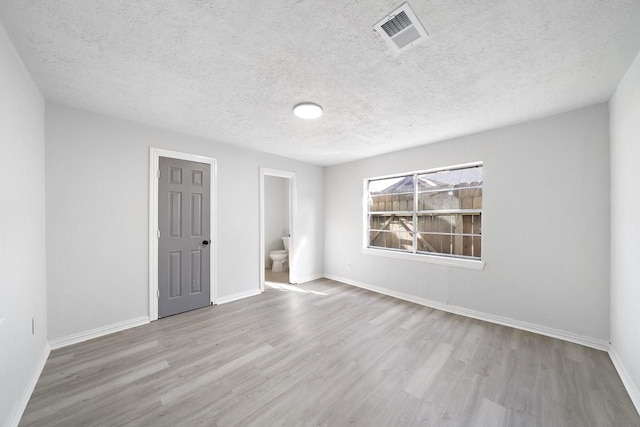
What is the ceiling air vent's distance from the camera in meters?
1.37

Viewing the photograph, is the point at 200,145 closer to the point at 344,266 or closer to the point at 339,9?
the point at 339,9

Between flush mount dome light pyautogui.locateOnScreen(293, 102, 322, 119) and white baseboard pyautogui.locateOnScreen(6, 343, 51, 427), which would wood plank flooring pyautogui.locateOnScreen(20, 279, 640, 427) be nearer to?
white baseboard pyautogui.locateOnScreen(6, 343, 51, 427)

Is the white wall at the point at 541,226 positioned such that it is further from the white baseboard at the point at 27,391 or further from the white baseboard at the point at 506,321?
the white baseboard at the point at 27,391

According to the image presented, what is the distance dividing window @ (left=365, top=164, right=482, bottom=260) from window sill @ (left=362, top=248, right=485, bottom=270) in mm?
111

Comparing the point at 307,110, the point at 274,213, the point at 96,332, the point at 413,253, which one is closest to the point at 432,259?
the point at 413,253

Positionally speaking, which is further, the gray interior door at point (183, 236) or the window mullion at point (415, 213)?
the window mullion at point (415, 213)

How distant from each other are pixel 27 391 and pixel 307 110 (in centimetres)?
318

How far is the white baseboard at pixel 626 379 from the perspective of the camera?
170 centimetres

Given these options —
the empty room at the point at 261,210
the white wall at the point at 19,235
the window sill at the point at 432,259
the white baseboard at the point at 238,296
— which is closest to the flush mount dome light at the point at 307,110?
the empty room at the point at 261,210

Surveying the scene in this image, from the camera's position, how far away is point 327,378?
6.58ft

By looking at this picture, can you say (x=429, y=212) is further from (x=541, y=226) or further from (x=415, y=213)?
(x=541, y=226)

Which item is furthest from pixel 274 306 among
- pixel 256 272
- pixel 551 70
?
pixel 551 70

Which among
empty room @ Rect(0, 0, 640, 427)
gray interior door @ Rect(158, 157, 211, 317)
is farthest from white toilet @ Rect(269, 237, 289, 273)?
gray interior door @ Rect(158, 157, 211, 317)

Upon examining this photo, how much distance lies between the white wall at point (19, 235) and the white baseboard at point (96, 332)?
0.54 feet
